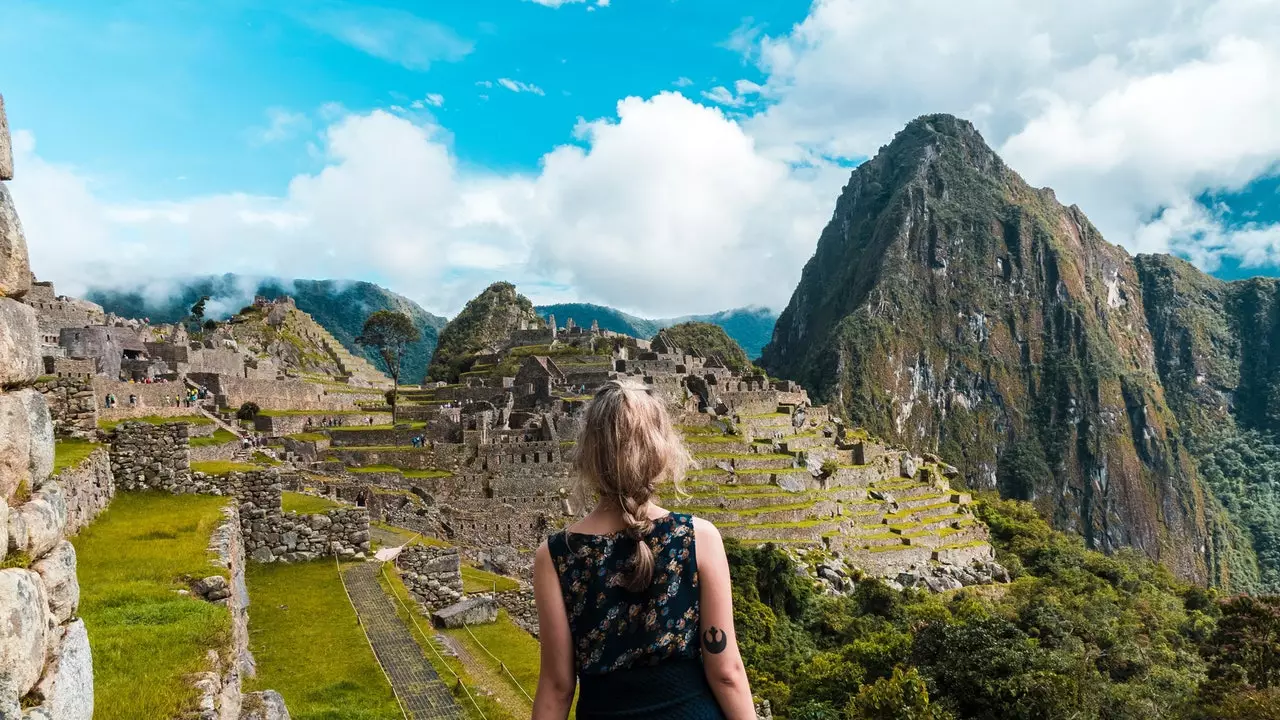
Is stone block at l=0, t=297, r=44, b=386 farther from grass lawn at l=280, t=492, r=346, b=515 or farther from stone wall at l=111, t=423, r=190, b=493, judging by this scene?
grass lawn at l=280, t=492, r=346, b=515

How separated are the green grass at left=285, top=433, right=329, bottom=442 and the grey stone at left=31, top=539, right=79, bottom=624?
28.4 meters

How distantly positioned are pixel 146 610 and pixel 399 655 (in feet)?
13.9

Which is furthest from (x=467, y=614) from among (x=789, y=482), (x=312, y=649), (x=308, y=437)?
(x=789, y=482)

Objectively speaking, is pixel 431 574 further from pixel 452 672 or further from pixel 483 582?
pixel 452 672

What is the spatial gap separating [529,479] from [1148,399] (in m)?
212

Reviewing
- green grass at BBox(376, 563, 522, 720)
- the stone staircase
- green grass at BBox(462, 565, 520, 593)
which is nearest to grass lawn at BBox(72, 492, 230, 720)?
green grass at BBox(376, 563, 522, 720)

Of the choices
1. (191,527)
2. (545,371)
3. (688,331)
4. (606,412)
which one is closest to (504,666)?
(191,527)

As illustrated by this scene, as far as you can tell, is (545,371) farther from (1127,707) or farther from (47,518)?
(47,518)

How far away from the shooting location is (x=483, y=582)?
19453 millimetres

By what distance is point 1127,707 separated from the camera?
67.7 ft

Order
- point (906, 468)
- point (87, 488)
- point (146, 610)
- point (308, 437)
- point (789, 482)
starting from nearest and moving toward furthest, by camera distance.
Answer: point (146, 610)
point (87, 488)
point (308, 437)
point (789, 482)
point (906, 468)

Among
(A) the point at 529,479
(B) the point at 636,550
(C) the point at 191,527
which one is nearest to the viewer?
(B) the point at 636,550

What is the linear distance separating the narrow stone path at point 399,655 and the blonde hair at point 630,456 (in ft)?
25.0

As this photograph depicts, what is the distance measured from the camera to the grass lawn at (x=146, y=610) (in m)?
5.09
